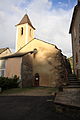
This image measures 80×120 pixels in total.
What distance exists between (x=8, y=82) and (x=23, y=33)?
18019mm

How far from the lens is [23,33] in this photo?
33.3m

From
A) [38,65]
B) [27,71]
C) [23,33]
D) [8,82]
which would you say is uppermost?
[23,33]

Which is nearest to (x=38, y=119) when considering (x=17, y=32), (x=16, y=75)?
(x=16, y=75)

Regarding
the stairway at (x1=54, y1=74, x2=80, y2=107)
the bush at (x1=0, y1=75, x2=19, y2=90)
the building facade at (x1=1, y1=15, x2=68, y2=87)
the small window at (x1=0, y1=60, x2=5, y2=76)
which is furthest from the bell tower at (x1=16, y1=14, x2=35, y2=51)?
the stairway at (x1=54, y1=74, x2=80, y2=107)

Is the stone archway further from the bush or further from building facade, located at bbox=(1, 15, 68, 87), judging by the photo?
the bush

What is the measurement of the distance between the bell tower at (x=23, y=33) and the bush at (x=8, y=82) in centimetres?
1394

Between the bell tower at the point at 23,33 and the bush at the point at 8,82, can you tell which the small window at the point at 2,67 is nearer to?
the bush at the point at 8,82

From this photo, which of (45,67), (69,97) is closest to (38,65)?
(45,67)

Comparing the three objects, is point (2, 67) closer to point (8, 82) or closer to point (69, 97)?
point (8, 82)

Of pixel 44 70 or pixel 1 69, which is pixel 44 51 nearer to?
pixel 44 70

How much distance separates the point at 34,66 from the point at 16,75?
15.3ft

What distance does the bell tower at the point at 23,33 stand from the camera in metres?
32.3

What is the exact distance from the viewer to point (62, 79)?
21797 millimetres

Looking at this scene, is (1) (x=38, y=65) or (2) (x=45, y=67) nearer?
(2) (x=45, y=67)
